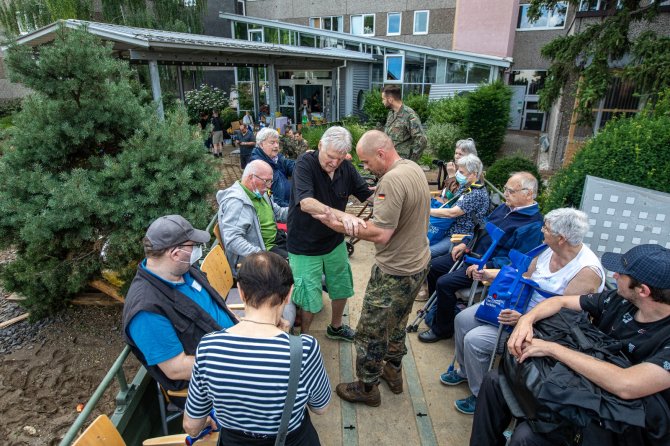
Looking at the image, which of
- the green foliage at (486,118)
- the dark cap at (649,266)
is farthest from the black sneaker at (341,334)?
the green foliage at (486,118)

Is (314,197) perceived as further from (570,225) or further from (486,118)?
(486,118)

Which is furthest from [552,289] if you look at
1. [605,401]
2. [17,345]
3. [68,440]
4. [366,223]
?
[17,345]

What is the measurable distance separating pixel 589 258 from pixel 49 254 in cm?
587

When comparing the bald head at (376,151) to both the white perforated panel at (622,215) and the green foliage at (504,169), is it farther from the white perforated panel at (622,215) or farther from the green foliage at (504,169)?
the green foliage at (504,169)

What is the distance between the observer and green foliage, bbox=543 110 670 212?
3621 mm

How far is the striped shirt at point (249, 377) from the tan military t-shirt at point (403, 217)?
1.19 meters

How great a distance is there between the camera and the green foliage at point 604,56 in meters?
6.85

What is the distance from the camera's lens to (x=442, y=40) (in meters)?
21.7

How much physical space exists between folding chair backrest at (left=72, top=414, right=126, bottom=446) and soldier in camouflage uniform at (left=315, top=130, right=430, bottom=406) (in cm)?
163

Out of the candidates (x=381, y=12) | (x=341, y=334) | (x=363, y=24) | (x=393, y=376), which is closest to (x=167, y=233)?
(x=393, y=376)

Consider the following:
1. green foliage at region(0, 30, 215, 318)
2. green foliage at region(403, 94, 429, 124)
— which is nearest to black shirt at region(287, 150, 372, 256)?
green foliage at region(0, 30, 215, 318)

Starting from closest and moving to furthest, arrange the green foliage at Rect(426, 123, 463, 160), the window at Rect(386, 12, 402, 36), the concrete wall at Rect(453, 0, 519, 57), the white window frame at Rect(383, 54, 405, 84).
Answer: 1. the green foliage at Rect(426, 123, 463, 160)
2. the white window frame at Rect(383, 54, 405, 84)
3. the concrete wall at Rect(453, 0, 519, 57)
4. the window at Rect(386, 12, 402, 36)

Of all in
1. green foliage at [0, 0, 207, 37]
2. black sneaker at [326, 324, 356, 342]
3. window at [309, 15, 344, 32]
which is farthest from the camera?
window at [309, 15, 344, 32]

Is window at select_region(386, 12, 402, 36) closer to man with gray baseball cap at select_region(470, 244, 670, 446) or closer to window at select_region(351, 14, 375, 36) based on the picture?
window at select_region(351, 14, 375, 36)
